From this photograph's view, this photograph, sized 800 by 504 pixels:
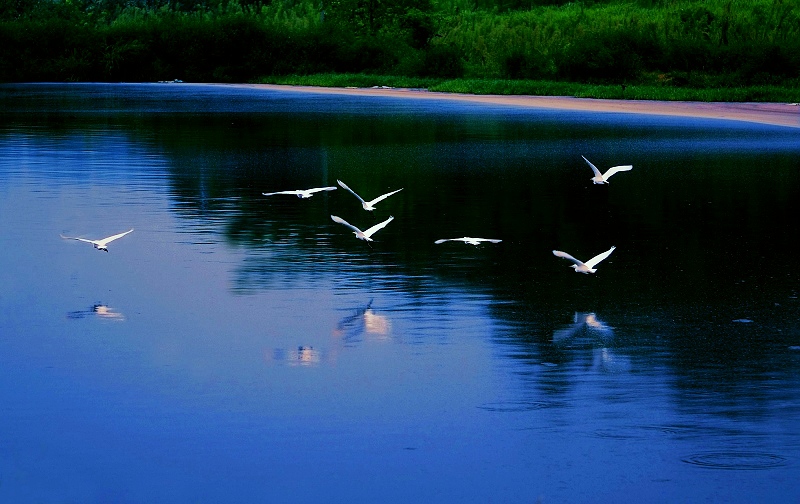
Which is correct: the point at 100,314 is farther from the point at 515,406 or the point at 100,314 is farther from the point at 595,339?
the point at 515,406

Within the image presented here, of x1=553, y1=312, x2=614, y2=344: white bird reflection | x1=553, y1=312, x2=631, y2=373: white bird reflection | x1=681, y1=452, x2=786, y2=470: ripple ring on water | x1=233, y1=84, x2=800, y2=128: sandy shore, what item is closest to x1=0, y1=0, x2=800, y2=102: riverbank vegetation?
x1=233, y1=84, x2=800, y2=128: sandy shore

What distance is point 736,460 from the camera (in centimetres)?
599

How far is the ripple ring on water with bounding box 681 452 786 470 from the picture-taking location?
19.4 ft

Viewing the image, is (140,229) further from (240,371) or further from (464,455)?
(464,455)

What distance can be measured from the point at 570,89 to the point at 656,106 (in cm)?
708

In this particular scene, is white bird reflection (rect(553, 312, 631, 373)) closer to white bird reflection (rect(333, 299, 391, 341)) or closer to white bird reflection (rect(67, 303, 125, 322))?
white bird reflection (rect(333, 299, 391, 341))

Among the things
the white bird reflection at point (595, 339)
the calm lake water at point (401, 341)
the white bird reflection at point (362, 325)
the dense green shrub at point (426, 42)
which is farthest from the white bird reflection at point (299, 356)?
the dense green shrub at point (426, 42)

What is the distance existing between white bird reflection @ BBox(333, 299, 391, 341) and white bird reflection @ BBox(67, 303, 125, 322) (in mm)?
1506

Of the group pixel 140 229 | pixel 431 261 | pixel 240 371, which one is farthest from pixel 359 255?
pixel 240 371

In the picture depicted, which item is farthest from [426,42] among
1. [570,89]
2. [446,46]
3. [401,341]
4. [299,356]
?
[299,356]

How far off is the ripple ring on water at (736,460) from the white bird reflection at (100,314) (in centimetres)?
438

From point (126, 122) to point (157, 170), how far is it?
12931 millimetres

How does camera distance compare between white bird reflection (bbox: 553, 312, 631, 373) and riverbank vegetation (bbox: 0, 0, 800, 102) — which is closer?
white bird reflection (bbox: 553, 312, 631, 373)

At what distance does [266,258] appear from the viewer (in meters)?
11.6
